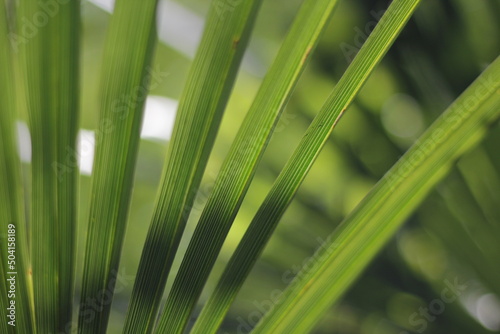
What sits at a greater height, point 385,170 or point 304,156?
point 385,170

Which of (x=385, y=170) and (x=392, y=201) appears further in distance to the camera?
(x=385, y=170)

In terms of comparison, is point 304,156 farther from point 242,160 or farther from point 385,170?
point 385,170

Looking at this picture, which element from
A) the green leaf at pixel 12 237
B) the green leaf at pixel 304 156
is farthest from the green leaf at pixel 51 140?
the green leaf at pixel 304 156

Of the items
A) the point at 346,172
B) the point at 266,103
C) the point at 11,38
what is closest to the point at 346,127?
the point at 346,172

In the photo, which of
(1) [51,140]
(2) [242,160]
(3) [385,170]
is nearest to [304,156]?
(2) [242,160]

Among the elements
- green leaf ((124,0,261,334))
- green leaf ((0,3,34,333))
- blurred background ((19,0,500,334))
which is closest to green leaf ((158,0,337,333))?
green leaf ((124,0,261,334))

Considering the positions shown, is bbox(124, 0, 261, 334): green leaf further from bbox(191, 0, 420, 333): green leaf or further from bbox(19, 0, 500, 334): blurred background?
bbox(19, 0, 500, 334): blurred background
